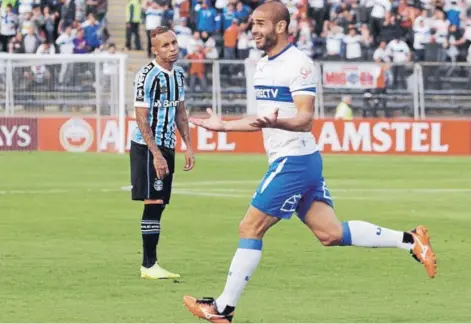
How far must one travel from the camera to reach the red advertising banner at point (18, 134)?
33.1 meters

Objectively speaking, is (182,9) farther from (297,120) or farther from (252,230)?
(297,120)

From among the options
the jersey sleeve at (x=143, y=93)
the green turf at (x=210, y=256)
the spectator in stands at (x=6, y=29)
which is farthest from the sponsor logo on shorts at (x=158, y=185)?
the spectator in stands at (x=6, y=29)

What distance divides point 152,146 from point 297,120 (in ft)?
10.3

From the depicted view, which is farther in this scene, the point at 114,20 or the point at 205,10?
the point at 114,20

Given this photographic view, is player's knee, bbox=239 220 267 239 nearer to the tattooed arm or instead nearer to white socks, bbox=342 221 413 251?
white socks, bbox=342 221 413 251

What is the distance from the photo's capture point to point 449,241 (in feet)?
51.3

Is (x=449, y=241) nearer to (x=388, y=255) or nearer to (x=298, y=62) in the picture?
(x=388, y=255)

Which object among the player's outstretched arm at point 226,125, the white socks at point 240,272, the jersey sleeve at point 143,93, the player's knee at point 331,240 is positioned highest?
the jersey sleeve at point 143,93

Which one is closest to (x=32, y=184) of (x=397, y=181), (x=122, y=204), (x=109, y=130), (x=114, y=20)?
(x=122, y=204)

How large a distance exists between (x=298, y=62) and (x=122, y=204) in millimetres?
10662

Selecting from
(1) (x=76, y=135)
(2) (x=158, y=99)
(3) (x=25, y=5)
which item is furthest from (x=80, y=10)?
(2) (x=158, y=99)

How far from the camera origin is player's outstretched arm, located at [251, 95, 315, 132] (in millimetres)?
9234

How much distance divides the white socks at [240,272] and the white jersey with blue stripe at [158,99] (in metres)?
2.97

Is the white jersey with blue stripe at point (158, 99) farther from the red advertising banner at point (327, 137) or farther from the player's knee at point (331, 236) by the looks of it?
the red advertising banner at point (327, 137)
